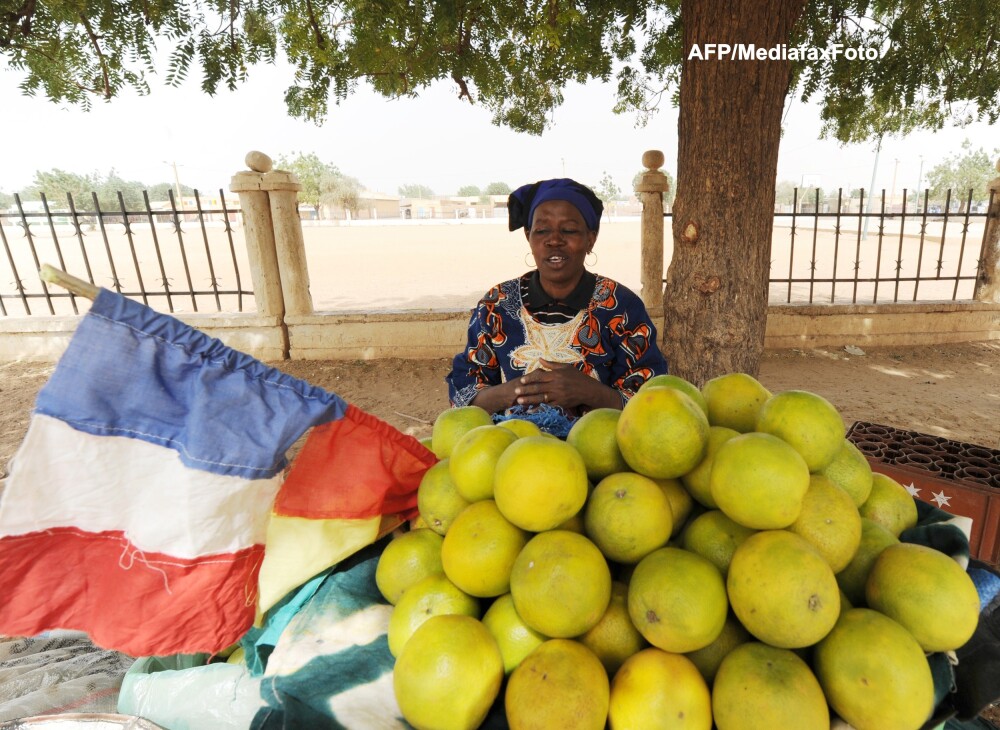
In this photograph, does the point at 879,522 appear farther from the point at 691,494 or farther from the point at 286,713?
the point at 286,713

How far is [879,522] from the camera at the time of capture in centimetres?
128

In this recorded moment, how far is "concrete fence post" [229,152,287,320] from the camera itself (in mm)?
6504

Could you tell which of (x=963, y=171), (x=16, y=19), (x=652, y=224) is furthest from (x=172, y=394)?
(x=963, y=171)

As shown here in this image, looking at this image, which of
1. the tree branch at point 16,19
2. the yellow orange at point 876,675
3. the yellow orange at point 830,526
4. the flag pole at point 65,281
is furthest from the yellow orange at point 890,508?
the tree branch at point 16,19

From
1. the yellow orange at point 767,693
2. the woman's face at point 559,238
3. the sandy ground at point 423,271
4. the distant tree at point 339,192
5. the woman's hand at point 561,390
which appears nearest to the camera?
the yellow orange at point 767,693

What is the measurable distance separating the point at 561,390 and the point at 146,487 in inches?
58.0

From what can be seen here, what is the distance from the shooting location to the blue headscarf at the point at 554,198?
2518 millimetres

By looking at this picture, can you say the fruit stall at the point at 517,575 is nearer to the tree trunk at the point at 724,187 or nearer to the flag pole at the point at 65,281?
the flag pole at the point at 65,281

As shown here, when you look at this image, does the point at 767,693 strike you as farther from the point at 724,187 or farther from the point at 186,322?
the point at 186,322

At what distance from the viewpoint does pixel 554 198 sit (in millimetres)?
2500

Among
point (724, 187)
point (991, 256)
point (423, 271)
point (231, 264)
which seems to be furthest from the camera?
point (231, 264)

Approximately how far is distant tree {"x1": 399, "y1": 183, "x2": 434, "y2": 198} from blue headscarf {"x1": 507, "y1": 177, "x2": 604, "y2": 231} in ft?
357

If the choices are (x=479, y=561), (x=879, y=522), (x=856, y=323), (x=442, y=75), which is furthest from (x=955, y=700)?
(x=856, y=323)

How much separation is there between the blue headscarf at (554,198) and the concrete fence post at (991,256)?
7358mm
